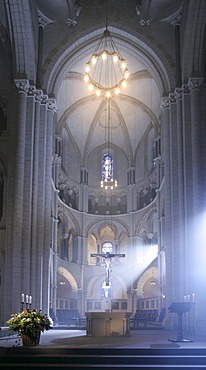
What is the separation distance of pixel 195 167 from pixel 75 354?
1434cm

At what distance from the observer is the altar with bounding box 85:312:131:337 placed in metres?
21.2

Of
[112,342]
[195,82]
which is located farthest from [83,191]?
[112,342]

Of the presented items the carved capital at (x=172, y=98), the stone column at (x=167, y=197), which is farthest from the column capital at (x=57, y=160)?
the carved capital at (x=172, y=98)

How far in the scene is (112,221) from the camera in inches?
1895

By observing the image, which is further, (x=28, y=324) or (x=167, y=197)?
(x=167, y=197)

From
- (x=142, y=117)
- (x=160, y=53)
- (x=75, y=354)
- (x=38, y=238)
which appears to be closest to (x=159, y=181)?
(x=142, y=117)

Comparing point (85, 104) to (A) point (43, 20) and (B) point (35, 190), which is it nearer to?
(A) point (43, 20)

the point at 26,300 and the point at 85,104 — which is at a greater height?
the point at 85,104

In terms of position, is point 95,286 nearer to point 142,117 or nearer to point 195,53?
point 142,117

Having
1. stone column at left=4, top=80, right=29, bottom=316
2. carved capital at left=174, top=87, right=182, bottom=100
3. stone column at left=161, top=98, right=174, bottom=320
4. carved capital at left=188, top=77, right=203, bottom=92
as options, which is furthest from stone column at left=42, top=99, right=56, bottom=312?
carved capital at left=188, top=77, right=203, bottom=92

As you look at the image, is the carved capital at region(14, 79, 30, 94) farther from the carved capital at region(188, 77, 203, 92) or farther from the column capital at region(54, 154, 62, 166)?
the column capital at region(54, 154, 62, 166)

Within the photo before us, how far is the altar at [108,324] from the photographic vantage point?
21234 millimetres

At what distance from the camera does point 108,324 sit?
842 inches

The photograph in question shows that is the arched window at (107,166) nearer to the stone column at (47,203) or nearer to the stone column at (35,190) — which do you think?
the stone column at (47,203)
